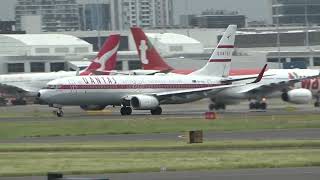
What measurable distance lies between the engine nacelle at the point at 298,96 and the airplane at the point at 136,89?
179 inches

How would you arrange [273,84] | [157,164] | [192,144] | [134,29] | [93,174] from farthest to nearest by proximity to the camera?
[134,29], [273,84], [192,144], [157,164], [93,174]

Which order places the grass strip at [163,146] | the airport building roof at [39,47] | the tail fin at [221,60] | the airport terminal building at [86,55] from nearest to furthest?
the grass strip at [163,146], the tail fin at [221,60], the airport terminal building at [86,55], the airport building roof at [39,47]

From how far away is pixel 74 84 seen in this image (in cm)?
7975

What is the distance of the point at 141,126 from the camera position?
193 feet

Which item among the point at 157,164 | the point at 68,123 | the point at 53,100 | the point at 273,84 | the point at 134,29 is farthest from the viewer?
the point at 134,29

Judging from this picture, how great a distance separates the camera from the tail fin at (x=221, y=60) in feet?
289

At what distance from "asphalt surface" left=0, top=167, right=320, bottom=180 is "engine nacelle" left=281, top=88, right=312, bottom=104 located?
188 feet

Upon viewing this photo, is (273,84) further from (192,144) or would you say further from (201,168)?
(201,168)

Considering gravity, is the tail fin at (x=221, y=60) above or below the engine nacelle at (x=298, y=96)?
above

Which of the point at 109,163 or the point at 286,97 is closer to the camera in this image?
the point at 109,163

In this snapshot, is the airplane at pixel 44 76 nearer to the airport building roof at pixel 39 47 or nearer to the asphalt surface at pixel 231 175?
the airport building roof at pixel 39 47

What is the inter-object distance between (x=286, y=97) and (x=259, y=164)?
57.6 m

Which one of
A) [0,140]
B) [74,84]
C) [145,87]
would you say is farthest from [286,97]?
[0,140]

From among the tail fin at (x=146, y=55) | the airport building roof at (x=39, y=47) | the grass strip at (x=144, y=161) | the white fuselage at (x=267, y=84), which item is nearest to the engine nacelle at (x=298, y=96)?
the white fuselage at (x=267, y=84)
